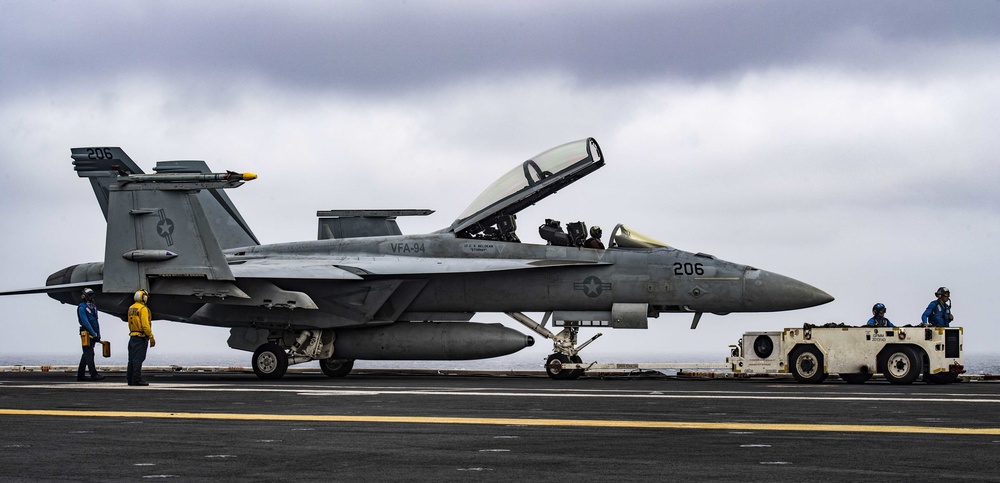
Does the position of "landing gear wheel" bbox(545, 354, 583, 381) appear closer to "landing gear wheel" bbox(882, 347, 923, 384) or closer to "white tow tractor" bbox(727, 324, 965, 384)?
"white tow tractor" bbox(727, 324, 965, 384)

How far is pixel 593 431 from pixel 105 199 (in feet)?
62.5

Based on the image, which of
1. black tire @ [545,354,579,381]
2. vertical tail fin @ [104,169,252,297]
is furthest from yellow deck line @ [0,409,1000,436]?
black tire @ [545,354,579,381]

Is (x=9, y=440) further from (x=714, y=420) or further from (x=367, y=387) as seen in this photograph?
(x=367, y=387)

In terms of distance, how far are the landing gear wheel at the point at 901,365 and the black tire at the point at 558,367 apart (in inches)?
211

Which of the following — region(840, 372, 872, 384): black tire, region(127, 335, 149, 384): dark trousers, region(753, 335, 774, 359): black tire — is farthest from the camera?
region(753, 335, 774, 359): black tire

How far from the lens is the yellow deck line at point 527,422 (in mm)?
8798

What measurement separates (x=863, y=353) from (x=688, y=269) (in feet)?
11.0

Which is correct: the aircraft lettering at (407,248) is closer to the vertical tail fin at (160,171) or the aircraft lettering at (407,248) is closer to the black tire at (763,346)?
the vertical tail fin at (160,171)

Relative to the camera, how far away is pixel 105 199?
82.7 feet

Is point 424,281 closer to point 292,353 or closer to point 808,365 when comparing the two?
point 292,353

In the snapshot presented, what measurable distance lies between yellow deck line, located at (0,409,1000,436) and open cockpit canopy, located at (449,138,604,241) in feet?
32.8

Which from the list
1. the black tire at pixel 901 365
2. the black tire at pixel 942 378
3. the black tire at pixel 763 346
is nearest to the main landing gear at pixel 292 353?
the black tire at pixel 763 346

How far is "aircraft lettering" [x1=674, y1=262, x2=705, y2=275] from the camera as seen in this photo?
63.7ft

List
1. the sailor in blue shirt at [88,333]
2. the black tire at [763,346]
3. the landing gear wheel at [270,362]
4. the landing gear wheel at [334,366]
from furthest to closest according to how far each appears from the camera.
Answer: the landing gear wheel at [334,366] < the landing gear wheel at [270,362] < the sailor in blue shirt at [88,333] < the black tire at [763,346]
